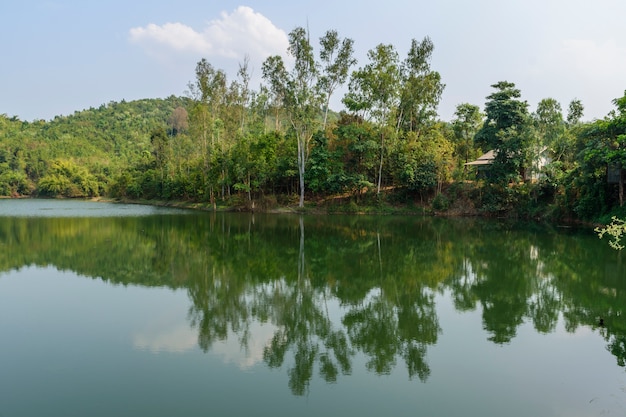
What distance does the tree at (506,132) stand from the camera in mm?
28609

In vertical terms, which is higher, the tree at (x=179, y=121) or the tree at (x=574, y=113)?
the tree at (x=179, y=121)

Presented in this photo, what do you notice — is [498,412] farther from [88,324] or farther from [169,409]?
[88,324]

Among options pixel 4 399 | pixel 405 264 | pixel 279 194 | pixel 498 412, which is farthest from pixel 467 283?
→ pixel 279 194

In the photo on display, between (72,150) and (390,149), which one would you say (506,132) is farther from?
(72,150)

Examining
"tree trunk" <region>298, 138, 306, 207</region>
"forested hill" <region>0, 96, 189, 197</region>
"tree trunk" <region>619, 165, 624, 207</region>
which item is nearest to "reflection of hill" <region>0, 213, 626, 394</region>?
"tree trunk" <region>619, 165, 624, 207</region>

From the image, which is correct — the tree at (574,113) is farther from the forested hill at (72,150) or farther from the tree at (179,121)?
the tree at (179,121)

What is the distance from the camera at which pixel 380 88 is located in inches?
1291

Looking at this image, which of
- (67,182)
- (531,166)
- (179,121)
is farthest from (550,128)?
(179,121)

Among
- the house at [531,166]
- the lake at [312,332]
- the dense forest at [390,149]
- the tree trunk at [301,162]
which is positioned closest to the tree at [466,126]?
the dense forest at [390,149]

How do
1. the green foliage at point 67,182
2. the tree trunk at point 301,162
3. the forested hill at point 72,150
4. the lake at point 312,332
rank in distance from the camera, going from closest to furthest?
1. the lake at point 312,332
2. the tree trunk at point 301,162
3. the green foliage at point 67,182
4. the forested hill at point 72,150

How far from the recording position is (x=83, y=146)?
260 feet

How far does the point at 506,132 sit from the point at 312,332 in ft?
83.7

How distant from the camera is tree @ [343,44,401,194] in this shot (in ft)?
107

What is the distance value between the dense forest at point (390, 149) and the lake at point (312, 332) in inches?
438
